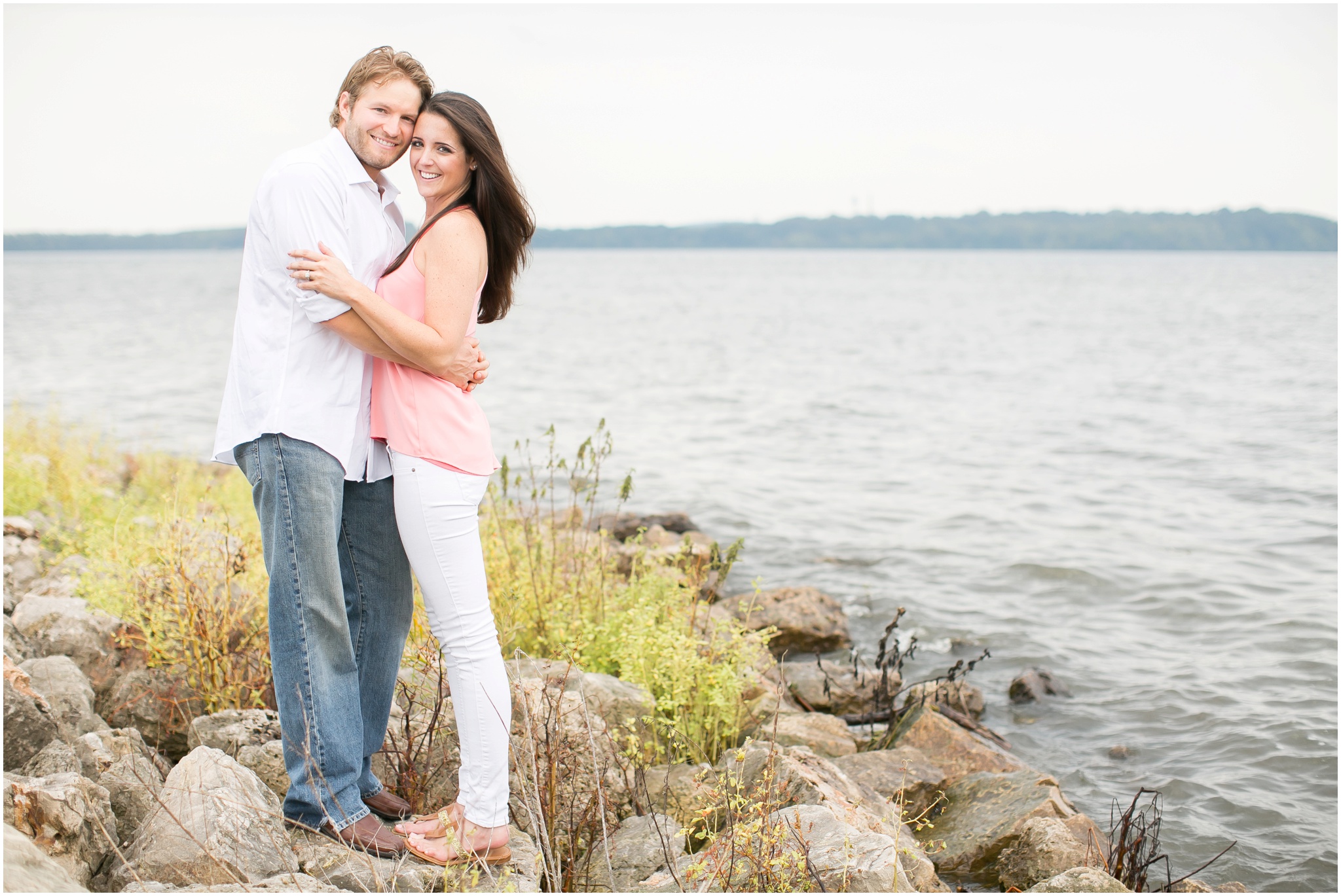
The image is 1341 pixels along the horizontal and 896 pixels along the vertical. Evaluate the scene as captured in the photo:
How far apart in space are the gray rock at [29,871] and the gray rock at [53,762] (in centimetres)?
68

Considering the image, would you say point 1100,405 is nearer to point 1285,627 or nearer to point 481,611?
point 1285,627

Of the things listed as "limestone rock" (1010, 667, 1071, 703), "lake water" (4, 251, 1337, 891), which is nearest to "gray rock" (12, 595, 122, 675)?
"lake water" (4, 251, 1337, 891)

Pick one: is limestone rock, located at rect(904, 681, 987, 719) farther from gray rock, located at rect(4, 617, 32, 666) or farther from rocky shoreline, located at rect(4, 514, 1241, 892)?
gray rock, located at rect(4, 617, 32, 666)

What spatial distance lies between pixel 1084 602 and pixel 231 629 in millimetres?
7674

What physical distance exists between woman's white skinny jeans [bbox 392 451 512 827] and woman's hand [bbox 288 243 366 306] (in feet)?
1.75

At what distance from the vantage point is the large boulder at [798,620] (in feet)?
25.9

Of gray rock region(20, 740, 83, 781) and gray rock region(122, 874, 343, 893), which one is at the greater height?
gray rock region(20, 740, 83, 781)

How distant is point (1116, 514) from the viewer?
477 inches

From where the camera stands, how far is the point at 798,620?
7.98m

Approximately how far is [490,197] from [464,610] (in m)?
1.36

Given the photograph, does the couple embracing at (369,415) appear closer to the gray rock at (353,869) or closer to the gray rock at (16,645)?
the gray rock at (353,869)

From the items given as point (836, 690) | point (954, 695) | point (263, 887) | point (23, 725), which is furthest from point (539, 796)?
point (954, 695)

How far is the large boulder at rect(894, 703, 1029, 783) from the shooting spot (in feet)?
18.2

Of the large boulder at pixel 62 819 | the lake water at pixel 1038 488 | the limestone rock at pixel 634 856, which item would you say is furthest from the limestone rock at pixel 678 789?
the lake water at pixel 1038 488
